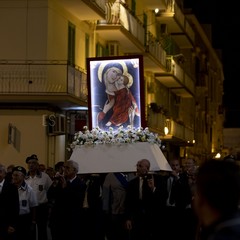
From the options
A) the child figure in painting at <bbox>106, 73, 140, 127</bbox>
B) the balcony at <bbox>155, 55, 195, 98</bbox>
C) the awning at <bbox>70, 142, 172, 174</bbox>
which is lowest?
the awning at <bbox>70, 142, 172, 174</bbox>

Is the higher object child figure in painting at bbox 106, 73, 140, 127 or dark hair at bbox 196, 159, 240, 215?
child figure in painting at bbox 106, 73, 140, 127

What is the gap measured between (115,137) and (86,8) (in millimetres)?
11935

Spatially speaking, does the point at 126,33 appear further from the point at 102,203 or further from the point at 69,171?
the point at 69,171

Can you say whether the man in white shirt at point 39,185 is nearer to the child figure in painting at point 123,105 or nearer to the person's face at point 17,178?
the child figure in painting at point 123,105

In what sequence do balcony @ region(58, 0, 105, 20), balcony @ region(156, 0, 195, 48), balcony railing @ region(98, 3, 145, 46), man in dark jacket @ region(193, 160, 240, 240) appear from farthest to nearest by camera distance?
balcony @ region(156, 0, 195, 48)
balcony railing @ region(98, 3, 145, 46)
balcony @ region(58, 0, 105, 20)
man in dark jacket @ region(193, 160, 240, 240)

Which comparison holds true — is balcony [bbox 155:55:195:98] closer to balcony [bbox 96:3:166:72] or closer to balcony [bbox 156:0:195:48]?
balcony [bbox 156:0:195:48]

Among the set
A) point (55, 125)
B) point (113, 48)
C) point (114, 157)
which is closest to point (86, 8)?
point (55, 125)

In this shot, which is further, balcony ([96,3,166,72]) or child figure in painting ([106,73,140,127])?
balcony ([96,3,166,72])

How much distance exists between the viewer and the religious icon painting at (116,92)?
16.6 m

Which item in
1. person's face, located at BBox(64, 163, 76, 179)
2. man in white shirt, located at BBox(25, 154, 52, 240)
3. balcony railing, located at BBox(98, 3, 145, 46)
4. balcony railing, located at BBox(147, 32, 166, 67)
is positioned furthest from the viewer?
balcony railing, located at BBox(147, 32, 166, 67)

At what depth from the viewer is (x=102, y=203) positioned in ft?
53.5

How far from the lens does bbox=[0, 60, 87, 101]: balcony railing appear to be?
25578 millimetres

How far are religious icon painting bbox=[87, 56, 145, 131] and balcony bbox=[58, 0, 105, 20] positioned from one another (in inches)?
395

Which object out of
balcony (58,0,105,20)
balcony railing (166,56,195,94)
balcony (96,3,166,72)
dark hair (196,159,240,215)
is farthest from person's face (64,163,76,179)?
balcony railing (166,56,195,94)
